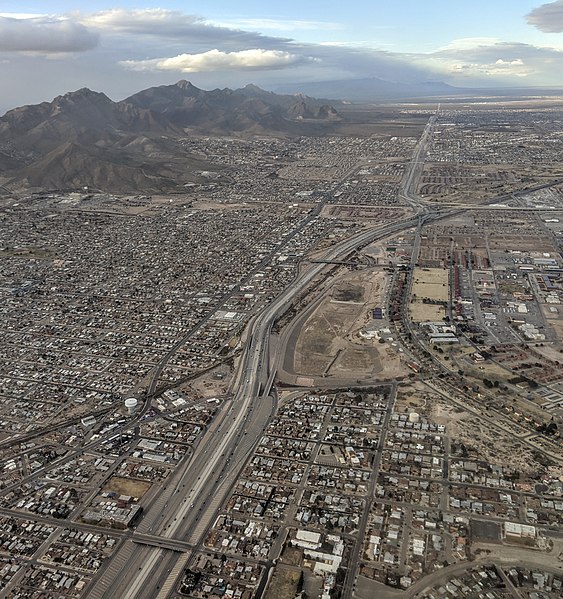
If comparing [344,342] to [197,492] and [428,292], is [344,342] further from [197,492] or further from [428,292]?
[197,492]

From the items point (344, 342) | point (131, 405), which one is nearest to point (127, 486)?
point (131, 405)

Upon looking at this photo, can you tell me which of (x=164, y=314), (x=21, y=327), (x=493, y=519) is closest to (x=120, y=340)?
(x=164, y=314)

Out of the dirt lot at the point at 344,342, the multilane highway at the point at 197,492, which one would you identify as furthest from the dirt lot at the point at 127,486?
the dirt lot at the point at 344,342

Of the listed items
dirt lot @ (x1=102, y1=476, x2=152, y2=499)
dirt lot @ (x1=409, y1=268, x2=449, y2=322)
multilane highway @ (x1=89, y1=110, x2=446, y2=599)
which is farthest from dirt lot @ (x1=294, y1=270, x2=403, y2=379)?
dirt lot @ (x1=102, y1=476, x2=152, y2=499)

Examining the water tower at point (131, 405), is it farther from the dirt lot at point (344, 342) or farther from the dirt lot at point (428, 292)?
the dirt lot at point (428, 292)

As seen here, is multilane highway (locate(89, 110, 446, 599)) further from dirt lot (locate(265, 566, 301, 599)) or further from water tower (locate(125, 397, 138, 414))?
dirt lot (locate(265, 566, 301, 599))
